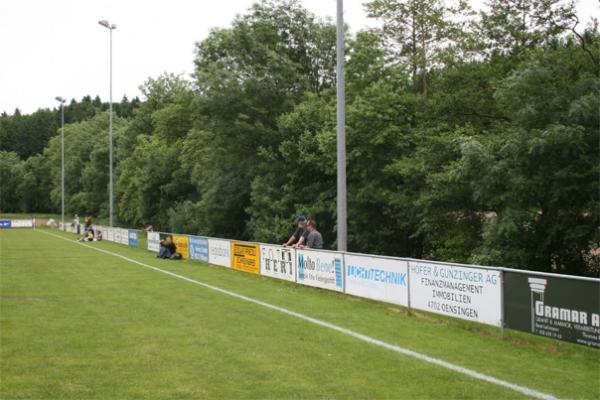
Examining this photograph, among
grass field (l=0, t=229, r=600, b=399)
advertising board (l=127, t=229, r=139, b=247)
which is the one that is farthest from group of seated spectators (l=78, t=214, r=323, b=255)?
advertising board (l=127, t=229, r=139, b=247)

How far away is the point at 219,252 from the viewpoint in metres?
27.4

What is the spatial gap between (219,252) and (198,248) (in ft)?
9.70

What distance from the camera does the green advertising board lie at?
9.43 m

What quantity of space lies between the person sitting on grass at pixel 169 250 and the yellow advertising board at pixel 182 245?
0.44 m

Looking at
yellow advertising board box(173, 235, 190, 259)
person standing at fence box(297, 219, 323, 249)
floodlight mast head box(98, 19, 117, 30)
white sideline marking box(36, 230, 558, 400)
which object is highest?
floodlight mast head box(98, 19, 117, 30)

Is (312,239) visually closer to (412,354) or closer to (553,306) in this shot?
(412,354)

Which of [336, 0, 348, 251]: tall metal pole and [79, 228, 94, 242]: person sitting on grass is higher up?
[336, 0, 348, 251]: tall metal pole

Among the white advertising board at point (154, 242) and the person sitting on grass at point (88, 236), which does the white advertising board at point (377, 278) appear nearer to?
the white advertising board at point (154, 242)

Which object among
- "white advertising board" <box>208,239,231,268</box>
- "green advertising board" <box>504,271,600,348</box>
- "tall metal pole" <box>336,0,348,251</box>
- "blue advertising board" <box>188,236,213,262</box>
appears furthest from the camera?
"blue advertising board" <box>188,236,213,262</box>

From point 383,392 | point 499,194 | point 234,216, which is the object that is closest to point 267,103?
point 234,216

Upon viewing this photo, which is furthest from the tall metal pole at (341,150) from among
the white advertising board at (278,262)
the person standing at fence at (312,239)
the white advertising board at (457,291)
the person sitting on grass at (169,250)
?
the person sitting on grass at (169,250)

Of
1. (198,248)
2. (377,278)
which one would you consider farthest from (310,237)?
(198,248)

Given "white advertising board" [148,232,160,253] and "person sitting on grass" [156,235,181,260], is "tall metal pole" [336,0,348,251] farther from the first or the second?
"white advertising board" [148,232,160,253]

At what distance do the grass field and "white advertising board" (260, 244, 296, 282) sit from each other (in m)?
3.25
